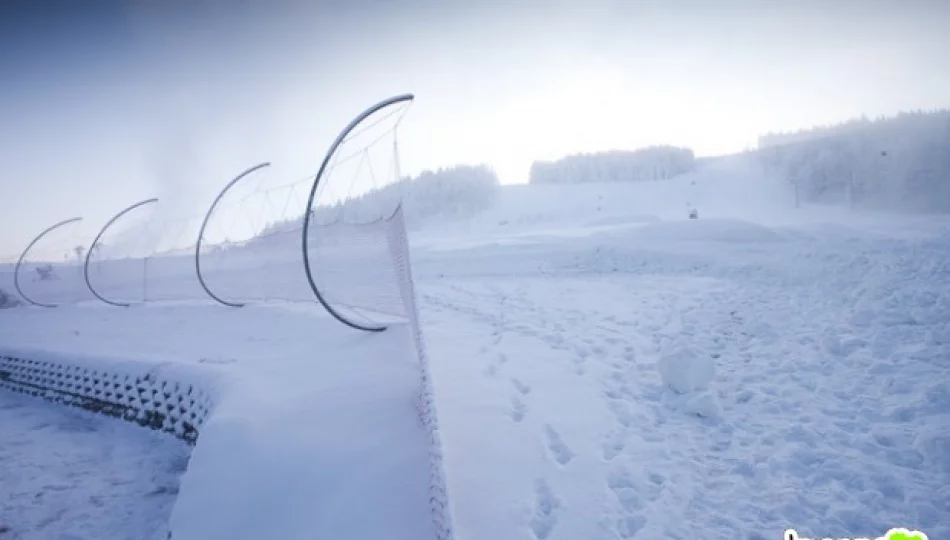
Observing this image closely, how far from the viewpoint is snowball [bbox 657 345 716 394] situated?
577 centimetres

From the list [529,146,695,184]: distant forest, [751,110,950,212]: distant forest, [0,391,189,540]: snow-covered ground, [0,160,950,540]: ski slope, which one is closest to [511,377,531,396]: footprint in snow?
[0,160,950,540]: ski slope

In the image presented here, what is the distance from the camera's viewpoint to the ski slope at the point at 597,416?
367cm

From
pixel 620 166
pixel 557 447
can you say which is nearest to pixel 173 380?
pixel 557 447

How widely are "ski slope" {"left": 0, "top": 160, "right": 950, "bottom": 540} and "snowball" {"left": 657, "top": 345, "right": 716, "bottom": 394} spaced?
1.1 inches

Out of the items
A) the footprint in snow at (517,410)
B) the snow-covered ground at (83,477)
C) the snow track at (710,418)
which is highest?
the footprint in snow at (517,410)

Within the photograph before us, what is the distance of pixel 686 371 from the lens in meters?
5.79

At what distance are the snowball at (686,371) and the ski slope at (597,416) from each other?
0.03m

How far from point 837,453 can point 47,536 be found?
8.65 m

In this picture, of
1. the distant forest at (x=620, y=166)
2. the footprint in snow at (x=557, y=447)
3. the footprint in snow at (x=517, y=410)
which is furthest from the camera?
the distant forest at (x=620, y=166)

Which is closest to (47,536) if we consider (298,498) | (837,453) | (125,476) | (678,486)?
(125,476)

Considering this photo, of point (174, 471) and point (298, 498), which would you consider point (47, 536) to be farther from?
point (298, 498)

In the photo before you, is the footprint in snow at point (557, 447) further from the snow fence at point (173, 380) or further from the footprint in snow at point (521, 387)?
the snow fence at point (173, 380)

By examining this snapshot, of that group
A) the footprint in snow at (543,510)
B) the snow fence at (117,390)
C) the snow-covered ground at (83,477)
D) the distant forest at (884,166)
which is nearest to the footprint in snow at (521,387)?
the footprint in snow at (543,510)

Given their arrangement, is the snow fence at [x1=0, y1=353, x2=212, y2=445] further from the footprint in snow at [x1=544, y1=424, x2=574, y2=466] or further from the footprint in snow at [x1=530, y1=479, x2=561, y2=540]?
the footprint in snow at [x1=530, y1=479, x2=561, y2=540]
